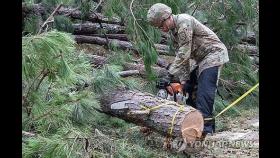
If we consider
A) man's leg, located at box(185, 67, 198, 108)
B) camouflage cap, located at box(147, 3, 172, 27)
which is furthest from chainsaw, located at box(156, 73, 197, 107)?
camouflage cap, located at box(147, 3, 172, 27)

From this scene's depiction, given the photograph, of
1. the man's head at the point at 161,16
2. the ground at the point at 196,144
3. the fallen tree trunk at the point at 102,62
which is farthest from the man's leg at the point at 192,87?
the fallen tree trunk at the point at 102,62

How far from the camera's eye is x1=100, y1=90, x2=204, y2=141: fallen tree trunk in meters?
3.88

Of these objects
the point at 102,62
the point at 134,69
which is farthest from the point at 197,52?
the point at 102,62

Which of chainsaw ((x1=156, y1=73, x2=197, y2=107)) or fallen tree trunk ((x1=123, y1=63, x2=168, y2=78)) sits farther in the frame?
fallen tree trunk ((x1=123, y1=63, x2=168, y2=78))

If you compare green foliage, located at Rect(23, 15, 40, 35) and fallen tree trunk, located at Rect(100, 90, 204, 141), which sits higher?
green foliage, located at Rect(23, 15, 40, 35)

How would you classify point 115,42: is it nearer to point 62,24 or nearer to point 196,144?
point 62,24

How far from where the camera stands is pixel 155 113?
157 inches

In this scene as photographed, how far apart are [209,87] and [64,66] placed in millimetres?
2004

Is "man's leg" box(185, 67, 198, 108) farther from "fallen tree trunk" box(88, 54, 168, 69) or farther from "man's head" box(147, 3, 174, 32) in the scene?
"fallen tree trunk" box(88, 54, 168, 69)

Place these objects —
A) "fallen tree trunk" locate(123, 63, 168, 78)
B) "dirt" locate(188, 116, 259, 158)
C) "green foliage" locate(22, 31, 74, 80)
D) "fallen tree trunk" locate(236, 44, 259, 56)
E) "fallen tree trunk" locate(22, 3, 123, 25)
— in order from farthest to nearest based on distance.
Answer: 1. "fallen tree trunk" locate(236, 44, 259, 56)
2. "fallen tree trunk" locate(22, 3, 123, 25)
3. "fallen tree trunk" locate(123, 63, 168, 78)
4. "dirt" locate(188, 116, 259, 158)
5. "green foliage" locate(22, 31, 74, 80)

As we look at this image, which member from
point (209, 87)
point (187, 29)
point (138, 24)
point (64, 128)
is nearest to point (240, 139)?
point (209, 87)

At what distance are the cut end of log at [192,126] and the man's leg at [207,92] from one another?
12.8 inches

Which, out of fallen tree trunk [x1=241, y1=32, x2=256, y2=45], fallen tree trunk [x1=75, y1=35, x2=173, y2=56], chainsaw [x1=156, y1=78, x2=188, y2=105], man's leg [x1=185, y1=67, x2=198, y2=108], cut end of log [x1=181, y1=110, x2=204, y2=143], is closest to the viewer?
cut end of log [x1=181, y1=110, x2=204, y2=143]

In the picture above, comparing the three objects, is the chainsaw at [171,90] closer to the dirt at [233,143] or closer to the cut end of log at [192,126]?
the cut end of log at [192,126]
